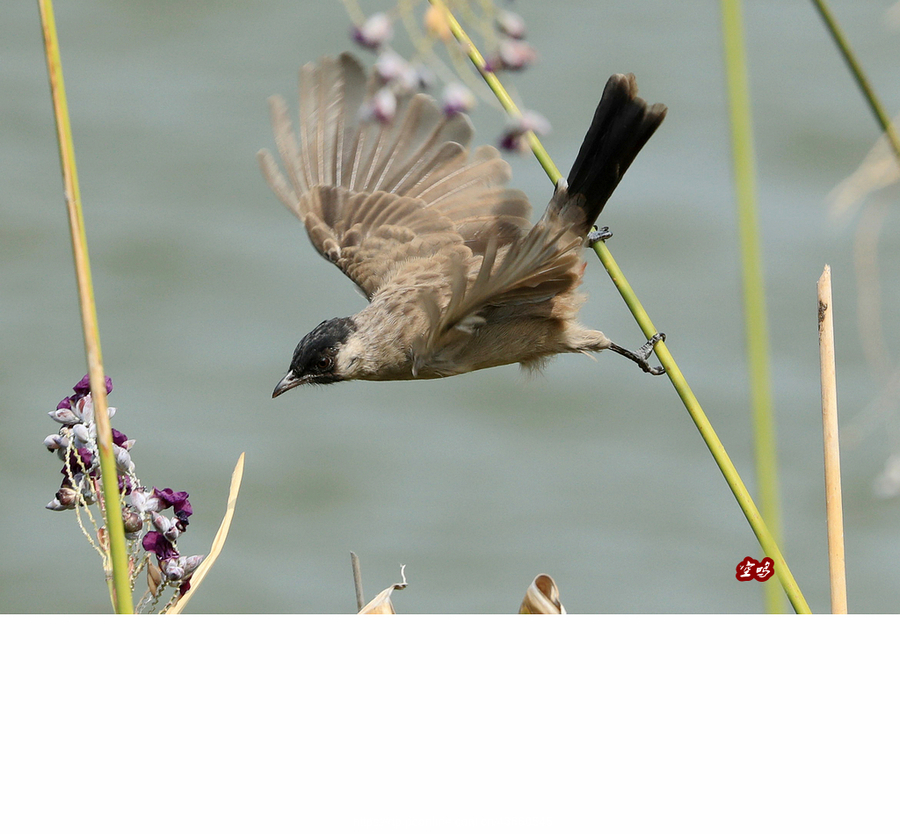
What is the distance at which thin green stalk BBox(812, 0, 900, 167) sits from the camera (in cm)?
88

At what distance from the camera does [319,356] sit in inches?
78.5

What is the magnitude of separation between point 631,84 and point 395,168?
0.72 meters

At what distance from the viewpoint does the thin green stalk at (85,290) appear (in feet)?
2.53

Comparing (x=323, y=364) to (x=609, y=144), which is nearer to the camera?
(x=609, y=144)

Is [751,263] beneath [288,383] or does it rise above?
beneath

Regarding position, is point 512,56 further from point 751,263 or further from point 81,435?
point 81,435

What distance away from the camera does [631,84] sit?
1398 millimetres

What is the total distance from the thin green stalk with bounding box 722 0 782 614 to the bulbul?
1.68ft

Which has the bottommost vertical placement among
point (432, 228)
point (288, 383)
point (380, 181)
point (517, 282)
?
point (517, 282)

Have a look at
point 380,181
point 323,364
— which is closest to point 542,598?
point 323,364

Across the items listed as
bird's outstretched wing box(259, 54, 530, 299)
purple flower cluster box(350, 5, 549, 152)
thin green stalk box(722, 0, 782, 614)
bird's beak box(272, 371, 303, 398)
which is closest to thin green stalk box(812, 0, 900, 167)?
thin green stalk box(722, 0, 782, 614)

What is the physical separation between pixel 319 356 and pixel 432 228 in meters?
0.33

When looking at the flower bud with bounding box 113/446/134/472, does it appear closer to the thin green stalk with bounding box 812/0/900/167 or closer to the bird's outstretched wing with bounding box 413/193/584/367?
the bird's outstretched wing with bounding box 413/193/584/367
